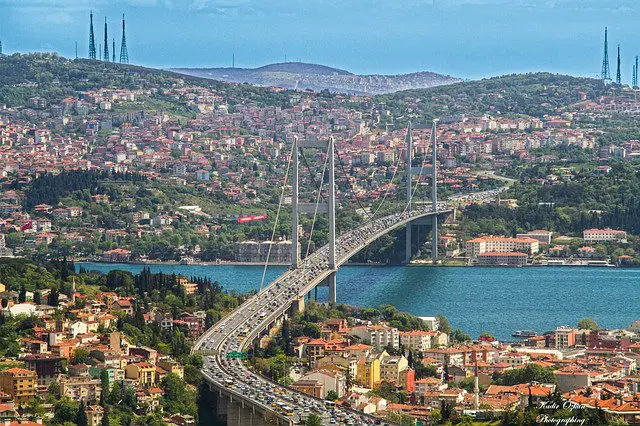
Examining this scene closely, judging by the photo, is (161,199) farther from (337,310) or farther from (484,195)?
(337,310)

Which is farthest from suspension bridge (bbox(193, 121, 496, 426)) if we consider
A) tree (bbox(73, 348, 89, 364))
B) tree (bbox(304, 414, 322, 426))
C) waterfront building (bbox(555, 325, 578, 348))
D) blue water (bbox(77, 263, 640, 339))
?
waterfront building (bbox(555, 325, 578, 348))

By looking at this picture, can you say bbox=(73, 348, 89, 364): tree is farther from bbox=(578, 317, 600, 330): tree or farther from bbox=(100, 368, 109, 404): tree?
bbox=(578, 317, 600, 330): tree

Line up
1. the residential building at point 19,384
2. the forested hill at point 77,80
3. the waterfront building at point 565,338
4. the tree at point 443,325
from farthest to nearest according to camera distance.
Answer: the forested hill at point 77,80 < the tree at point 443,325 < the waterfront building at point 565,338 < the residential building at point 19,384

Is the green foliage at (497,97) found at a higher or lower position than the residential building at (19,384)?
higher

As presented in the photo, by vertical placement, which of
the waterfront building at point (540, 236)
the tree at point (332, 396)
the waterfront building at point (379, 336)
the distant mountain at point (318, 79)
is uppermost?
the distant mountain at point (318, 79)

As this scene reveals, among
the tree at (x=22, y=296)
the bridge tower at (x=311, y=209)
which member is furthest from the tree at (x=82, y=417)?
the bridge tower at (x=311, y=209)

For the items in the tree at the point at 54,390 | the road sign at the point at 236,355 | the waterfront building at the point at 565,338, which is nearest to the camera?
the tree at the point at 54,390

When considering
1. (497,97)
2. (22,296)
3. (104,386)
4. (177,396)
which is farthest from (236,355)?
(497,97)

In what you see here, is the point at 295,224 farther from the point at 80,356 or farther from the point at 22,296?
the point at 80,356

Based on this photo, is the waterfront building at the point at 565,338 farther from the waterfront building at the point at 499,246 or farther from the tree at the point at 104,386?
the waterfront building at the point at 499,246

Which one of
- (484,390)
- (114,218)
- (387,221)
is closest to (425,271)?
(387,221)
